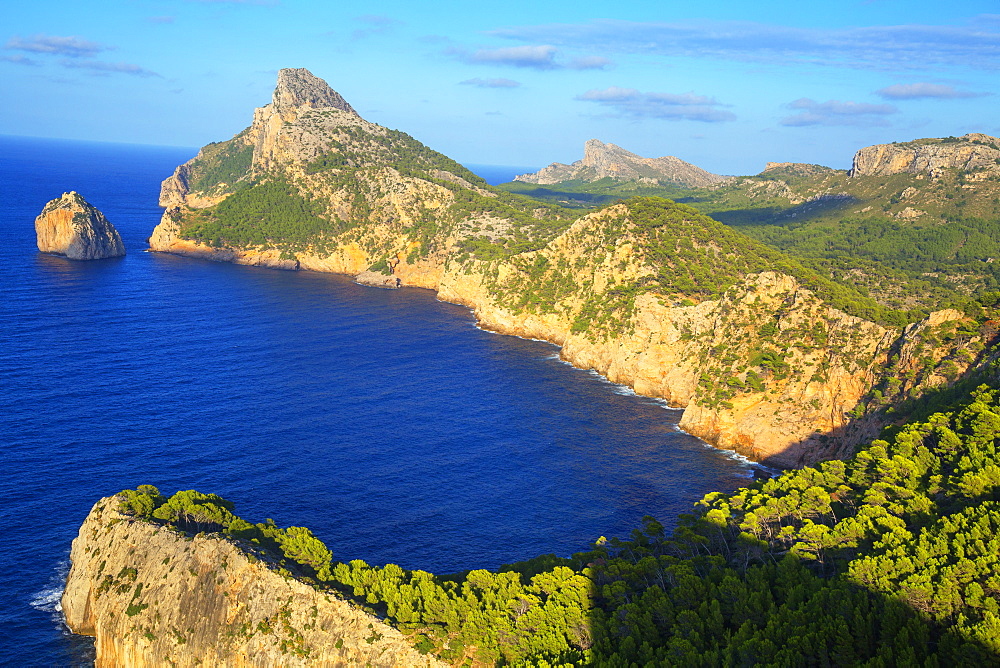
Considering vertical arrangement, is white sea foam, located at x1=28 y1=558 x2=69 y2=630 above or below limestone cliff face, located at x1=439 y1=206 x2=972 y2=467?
below

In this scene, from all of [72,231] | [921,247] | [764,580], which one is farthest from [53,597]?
[921,247]

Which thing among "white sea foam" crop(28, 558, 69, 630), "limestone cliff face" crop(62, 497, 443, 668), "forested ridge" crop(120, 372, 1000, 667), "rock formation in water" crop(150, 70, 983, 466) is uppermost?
"rock formation in water" crop(150, 70, 983, 466)

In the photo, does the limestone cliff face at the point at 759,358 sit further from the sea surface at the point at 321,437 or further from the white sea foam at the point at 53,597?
the white sea foam at the point at 53,597

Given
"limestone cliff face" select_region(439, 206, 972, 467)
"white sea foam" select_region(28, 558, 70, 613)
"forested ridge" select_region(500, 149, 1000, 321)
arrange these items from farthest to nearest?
"forested ridge" select_region(500, 149, 1000, 321), "limestone cliff face" select_region(439, 206, 972, 467), "white sea foam" select_region(28, 558, 70, 613)

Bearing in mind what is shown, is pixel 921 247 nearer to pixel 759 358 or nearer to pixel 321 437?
pixel 759 358

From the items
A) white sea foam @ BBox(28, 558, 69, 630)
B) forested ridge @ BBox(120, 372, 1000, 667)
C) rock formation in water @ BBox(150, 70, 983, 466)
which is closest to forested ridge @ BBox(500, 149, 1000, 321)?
rock formation in water @ BBox(150, 70, 983, 466)

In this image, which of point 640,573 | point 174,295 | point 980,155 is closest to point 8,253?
point 174,295

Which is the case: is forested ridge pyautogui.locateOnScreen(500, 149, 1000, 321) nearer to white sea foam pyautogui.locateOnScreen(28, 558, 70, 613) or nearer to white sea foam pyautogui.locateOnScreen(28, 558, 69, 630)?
white sea foam pyautogui.locateOnScreen(28, 558, 70, 613)

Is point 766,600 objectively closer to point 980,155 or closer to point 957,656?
point 957,656
